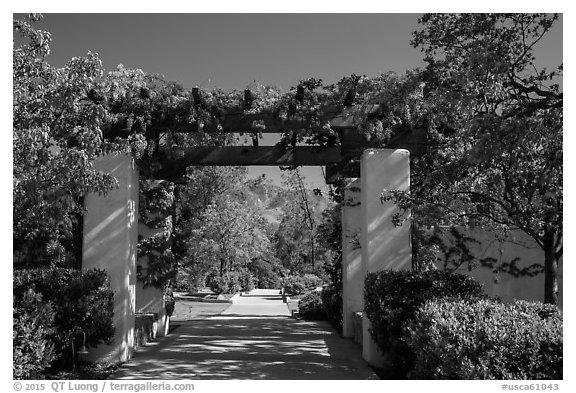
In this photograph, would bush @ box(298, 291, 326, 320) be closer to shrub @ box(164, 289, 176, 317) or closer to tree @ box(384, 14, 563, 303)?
shrub @ box(164, 289, 176, 317)

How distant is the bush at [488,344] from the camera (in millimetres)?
4867

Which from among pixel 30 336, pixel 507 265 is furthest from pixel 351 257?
pixel 30 336

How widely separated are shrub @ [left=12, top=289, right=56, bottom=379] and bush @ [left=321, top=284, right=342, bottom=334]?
26.5ft

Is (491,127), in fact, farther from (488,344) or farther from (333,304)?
(333,304)

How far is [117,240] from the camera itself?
9414 millimetres

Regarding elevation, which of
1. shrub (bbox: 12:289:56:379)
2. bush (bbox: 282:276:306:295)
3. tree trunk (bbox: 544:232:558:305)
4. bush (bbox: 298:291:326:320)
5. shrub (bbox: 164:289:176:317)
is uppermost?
tree trunk (bbox: 544:232:558:305)

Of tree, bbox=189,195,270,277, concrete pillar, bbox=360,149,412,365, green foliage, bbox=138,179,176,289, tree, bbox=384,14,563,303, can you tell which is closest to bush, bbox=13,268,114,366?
green foliage, bbox=138,179,176,289

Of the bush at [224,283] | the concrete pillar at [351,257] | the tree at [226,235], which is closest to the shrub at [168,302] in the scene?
the concrete pillar at [351,257]

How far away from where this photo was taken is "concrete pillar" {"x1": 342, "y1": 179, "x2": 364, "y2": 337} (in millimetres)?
12711

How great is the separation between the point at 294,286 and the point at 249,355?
20234 millimetres

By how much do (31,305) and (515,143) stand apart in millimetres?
5555

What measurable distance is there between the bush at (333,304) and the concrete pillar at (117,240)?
582 cm

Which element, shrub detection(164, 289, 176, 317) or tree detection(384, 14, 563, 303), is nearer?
tree detection(384, 14, 563, 303)
